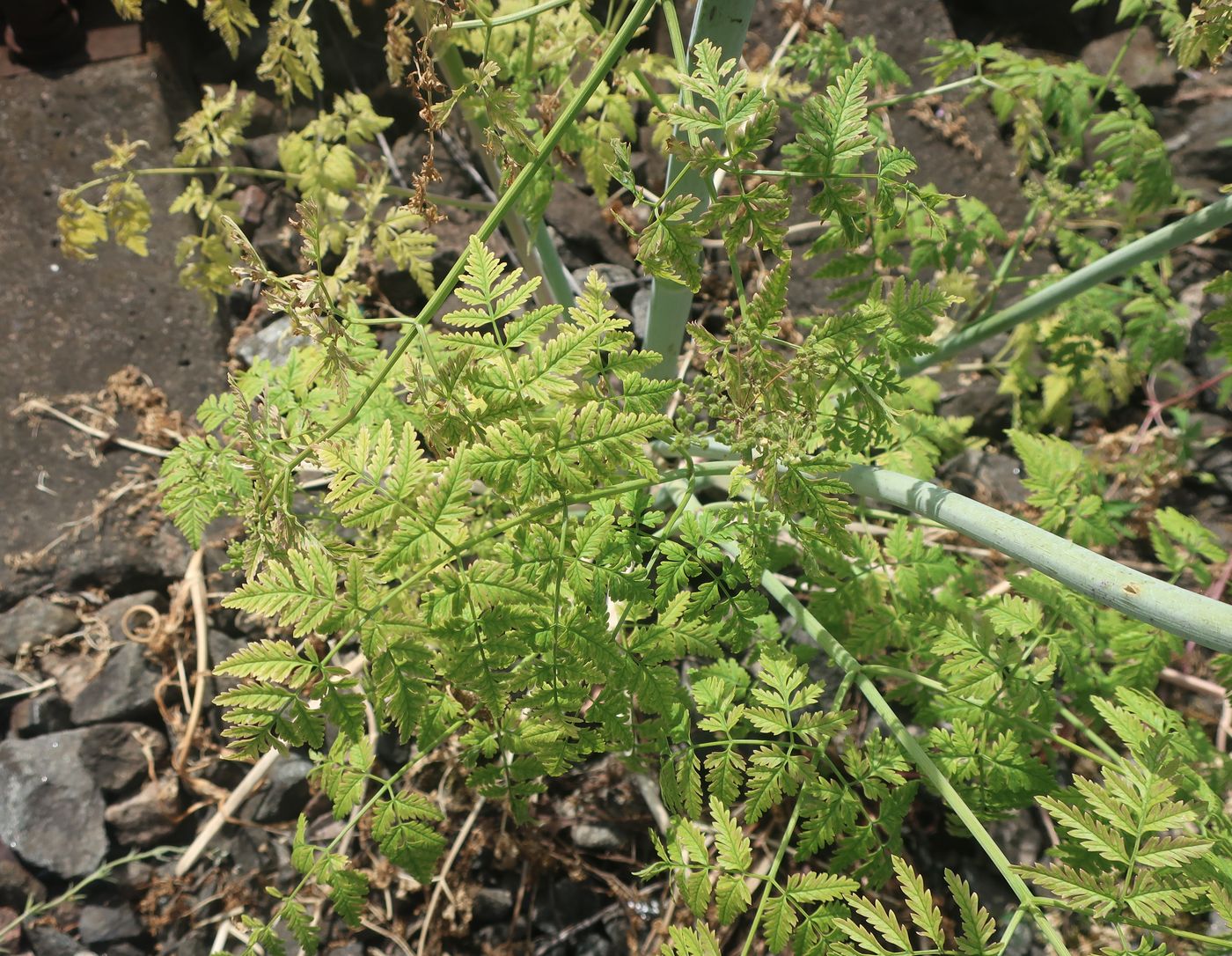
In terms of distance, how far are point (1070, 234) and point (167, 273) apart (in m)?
3.34

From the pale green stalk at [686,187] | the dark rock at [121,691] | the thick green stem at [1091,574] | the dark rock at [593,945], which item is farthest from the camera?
the dark rock at [121,691]

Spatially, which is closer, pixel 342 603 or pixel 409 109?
pixel 342 603

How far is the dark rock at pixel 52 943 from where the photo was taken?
2.50 meters

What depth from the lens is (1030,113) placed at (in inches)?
90.9

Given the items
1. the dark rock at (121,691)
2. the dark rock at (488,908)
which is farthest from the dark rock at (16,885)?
the dark rock at (488,908)

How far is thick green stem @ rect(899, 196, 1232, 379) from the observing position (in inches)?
67.6

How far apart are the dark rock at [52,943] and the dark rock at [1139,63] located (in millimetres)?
5079

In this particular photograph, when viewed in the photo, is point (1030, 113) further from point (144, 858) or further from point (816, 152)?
point (144, 858)

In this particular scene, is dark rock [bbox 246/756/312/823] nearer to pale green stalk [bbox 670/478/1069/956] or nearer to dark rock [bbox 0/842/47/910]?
dark rock [bbox 0/842/47/910]

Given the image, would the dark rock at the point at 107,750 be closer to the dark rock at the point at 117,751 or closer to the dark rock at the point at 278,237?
the dark rock at the point at 117,751

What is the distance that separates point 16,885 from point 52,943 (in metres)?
0.22

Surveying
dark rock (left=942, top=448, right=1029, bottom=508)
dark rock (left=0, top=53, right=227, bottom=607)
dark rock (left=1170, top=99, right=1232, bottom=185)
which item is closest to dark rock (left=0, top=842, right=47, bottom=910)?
dark rock (left=0, top=53, right=227, bottom=607)

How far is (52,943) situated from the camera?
2.51 m

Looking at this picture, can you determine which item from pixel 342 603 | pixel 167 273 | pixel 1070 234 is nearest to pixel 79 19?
pixel 167 273
